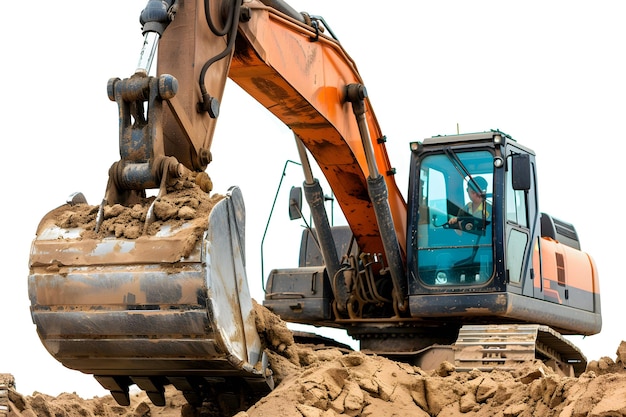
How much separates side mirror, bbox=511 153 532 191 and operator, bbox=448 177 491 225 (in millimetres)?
308

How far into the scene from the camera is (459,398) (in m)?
6.19

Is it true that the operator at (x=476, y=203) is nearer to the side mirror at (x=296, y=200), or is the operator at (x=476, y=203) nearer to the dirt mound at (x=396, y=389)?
the side mirror at (x=296, y=200)

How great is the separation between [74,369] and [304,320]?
3.27 m

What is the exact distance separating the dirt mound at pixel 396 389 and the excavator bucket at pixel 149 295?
12.9 inches

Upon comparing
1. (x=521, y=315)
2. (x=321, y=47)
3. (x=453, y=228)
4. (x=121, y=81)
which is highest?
(x=321, y=47)

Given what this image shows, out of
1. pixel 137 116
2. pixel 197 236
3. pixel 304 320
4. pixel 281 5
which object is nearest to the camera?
pixel 197 236

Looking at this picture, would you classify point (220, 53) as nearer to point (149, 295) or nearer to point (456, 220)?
point (149, 295)

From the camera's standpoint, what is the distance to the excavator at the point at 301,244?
5.13m

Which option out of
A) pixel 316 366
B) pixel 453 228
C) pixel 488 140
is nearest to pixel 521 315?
pixel 453 228

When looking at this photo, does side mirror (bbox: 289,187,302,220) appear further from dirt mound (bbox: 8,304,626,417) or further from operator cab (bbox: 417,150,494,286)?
dirt mound (bbox: 8,304,626,417)

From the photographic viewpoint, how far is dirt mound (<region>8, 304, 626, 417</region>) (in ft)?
17.6

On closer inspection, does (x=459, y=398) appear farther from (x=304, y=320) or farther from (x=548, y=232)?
(x=548, y=232)

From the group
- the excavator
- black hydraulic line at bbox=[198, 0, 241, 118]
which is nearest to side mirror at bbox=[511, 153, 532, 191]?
the excavator

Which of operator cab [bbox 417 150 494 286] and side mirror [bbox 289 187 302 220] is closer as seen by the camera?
operator cab [bbox 417 150 494 286]
